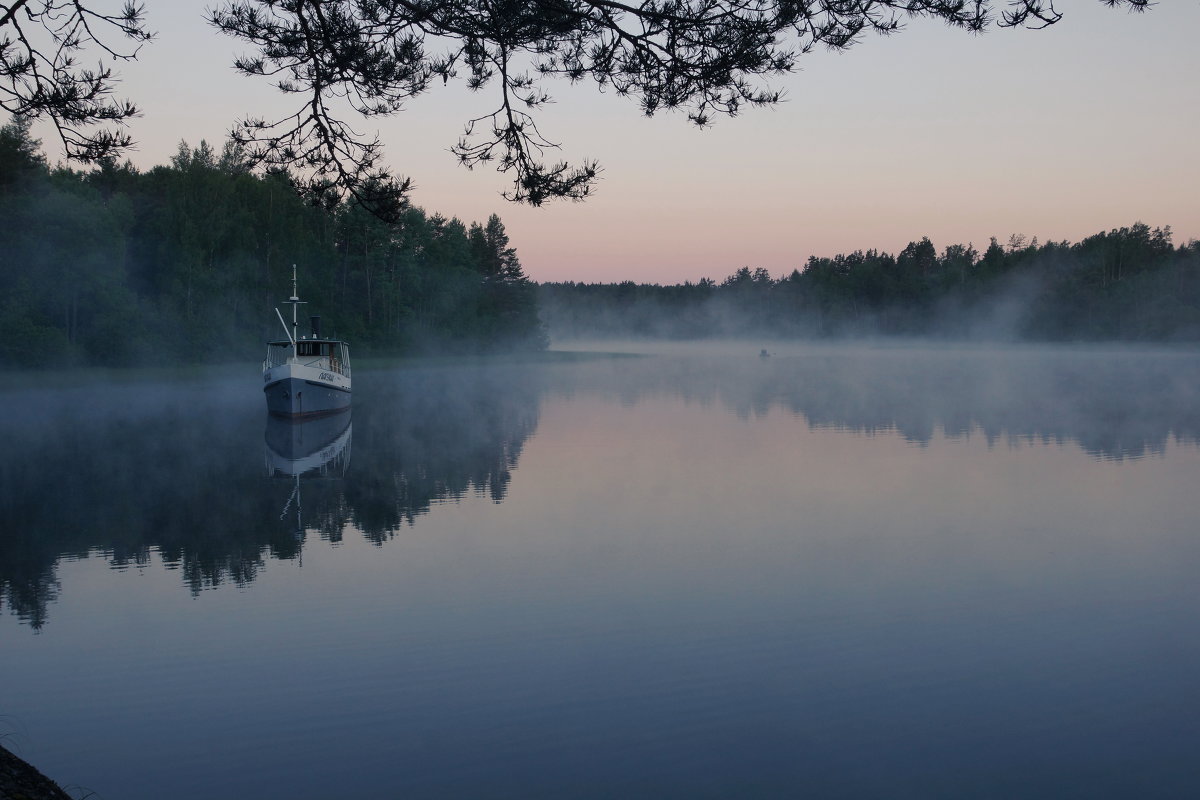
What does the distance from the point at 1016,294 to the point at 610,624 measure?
478 ft

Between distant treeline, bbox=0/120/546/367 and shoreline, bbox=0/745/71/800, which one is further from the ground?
distant treeline, bbox=0/120/546/367

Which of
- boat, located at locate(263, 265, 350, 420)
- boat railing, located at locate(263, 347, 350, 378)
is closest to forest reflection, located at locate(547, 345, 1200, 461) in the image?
boat railing, located at locate(263, 347, 350, 378)

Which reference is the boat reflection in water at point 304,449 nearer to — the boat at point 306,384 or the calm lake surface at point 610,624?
the calm lake surface at point 610,624

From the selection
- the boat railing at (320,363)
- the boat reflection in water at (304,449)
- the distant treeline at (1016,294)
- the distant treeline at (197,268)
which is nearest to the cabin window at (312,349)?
the boat railing at (320,363)

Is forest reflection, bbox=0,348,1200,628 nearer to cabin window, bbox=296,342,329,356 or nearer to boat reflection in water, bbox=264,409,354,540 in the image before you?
boat reflection in water, bbox=264,409,354,540

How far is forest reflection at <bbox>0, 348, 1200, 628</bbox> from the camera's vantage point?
612 inches

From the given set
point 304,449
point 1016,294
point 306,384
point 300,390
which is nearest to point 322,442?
point 304,449

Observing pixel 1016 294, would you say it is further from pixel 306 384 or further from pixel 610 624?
pixel 610 624

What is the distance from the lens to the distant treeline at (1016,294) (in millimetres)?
114375

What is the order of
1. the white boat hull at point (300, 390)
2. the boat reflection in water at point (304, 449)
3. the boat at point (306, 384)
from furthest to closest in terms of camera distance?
the boat at point (306, 384), the white boat hull at point (300, 390), the boat reflection in water at point (304, 449)

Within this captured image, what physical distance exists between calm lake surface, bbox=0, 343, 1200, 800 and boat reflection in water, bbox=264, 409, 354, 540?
26 cm

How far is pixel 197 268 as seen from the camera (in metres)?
64.2

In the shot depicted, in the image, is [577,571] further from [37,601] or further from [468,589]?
[37,601]

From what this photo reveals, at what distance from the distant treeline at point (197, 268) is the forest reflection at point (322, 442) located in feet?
18.0
